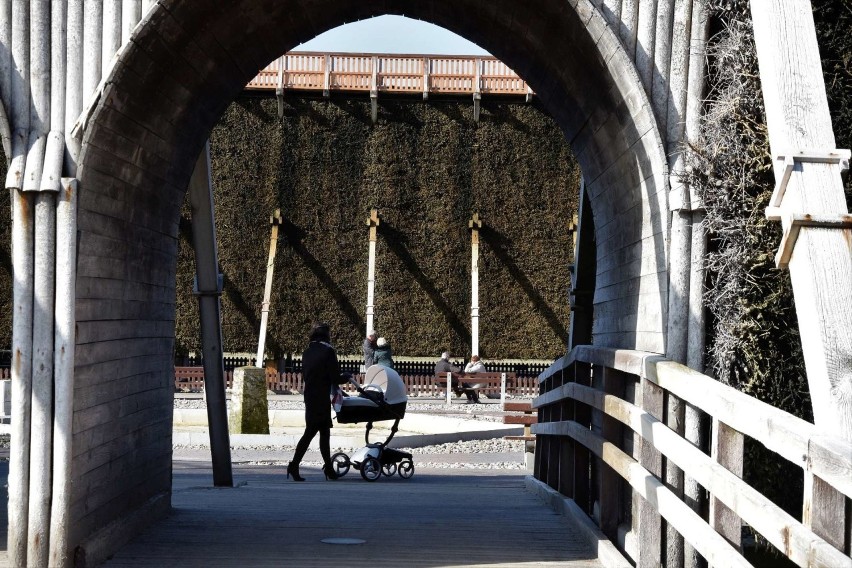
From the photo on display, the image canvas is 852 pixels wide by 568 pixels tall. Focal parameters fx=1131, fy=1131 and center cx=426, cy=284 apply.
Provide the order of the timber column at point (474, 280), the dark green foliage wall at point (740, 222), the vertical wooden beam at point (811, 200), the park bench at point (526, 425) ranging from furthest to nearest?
1. the timber column at point (474, 280)
2. the park bench at point (526, 425)
3. the dark green foliage wall at point (740, 222)
4. the vertical wooden beam at point (811, 200)

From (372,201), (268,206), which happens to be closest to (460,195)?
(372,201)

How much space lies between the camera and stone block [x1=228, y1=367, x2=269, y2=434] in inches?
703

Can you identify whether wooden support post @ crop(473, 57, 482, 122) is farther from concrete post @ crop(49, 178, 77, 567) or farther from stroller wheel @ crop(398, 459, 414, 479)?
concrete post @ crop(49, 178, 77, 567)

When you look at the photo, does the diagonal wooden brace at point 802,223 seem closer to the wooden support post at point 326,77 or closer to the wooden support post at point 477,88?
the wooden support post at point 477,88

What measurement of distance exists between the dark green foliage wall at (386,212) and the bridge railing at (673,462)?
93.7 feet

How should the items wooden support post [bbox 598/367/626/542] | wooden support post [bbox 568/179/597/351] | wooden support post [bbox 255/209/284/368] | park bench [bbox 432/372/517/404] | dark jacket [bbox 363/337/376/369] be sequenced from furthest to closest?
1. wooden support post [bbox 255/209/284/368]
2. park bench [bbox 432/372/517/404]
3. dark jacket [bbox 363/337/376/369]
4. wooden support post [bbox 568/179/597/351]
5. wooden support post [bbox 598/367/626/542]

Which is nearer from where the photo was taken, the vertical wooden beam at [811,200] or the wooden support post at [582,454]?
the vertical wooden beam at [811,200]

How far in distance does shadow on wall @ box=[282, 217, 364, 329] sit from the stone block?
1962 centimetres

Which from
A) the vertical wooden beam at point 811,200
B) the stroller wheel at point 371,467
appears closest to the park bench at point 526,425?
the stroller wheel at point 371,467

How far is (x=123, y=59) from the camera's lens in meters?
5.86

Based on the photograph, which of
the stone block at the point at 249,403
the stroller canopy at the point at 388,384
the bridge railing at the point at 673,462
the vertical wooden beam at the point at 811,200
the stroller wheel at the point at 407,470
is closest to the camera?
the bridge railing at the point at 673,462

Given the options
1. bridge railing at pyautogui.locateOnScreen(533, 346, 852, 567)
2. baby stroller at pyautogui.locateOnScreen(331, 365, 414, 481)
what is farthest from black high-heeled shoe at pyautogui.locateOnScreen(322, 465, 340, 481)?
bridge railing at pyautogui.locateOnScreen(533, 346, 852, 567)

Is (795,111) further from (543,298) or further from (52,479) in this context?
(543,298)

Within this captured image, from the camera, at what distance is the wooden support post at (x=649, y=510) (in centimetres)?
528
